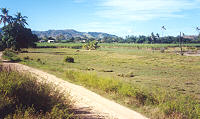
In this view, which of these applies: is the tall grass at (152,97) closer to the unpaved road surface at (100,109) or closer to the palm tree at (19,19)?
the unpaved road surface at (100,109)

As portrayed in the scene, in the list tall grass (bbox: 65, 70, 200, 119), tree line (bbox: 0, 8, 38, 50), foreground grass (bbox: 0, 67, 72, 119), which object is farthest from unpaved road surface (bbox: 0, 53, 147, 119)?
tree line (bbox: 0, 8, 38, 50)

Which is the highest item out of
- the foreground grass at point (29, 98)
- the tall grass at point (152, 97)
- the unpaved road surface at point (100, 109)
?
the foreground grass at point (29, 98)

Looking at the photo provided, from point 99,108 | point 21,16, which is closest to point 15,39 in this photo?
point 21,16

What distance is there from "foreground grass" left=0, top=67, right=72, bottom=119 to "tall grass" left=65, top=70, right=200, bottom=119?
378cm

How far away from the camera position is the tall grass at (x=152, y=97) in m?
8.57

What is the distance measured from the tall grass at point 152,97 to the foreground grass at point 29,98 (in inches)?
149

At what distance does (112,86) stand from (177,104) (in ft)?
14.5

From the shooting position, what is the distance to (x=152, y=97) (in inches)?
412

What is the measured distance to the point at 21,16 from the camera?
7419 centimetres

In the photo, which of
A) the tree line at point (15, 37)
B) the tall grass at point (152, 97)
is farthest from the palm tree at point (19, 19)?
the tall grass at point (152, 97)

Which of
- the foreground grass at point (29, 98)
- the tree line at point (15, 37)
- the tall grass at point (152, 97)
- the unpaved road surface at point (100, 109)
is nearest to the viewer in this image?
the foreground grass at point (29, 98)

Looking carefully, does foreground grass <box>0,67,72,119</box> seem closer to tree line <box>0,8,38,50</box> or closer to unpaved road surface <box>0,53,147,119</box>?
unpaved road surface <box>0,53,147,119</box>

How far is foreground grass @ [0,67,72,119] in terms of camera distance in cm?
673

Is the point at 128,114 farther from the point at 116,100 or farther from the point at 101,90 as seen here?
the point at 101,90
